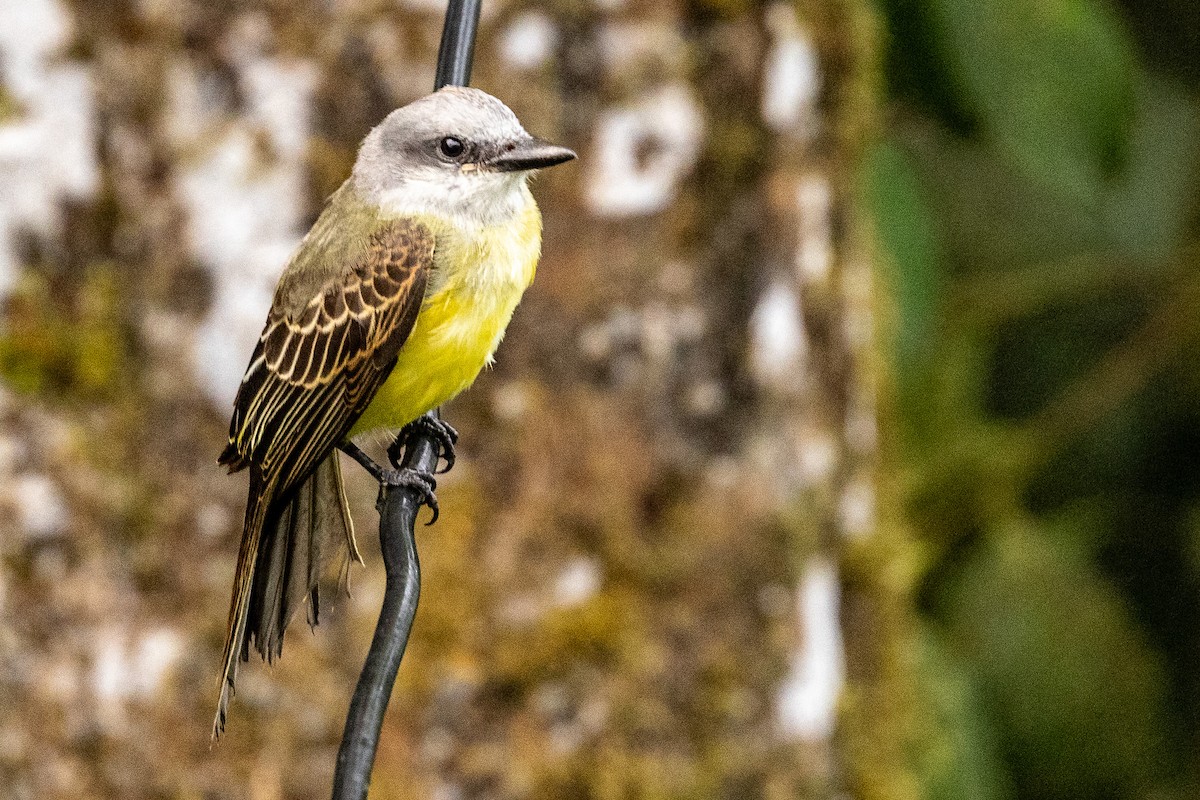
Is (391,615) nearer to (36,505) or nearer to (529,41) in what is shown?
(36,505)

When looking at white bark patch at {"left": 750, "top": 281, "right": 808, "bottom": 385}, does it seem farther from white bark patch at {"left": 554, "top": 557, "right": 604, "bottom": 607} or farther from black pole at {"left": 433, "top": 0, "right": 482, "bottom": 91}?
black pole at {"left": 433, "top": 0, "right": 482, "bottom": 91}

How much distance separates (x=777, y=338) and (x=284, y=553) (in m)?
1.35

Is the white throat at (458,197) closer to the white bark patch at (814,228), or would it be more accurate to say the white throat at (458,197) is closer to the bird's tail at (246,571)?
the bird's tail at (246,571)

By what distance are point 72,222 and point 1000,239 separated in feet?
8.89

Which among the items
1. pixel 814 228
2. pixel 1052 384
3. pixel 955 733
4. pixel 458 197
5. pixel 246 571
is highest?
pixel 1052 384

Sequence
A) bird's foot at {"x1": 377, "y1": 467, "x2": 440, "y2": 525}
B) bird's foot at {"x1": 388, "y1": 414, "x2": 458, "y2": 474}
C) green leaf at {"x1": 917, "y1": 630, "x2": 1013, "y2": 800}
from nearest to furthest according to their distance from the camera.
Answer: bird's foot at {"x1": 377, "y1": 467, "x2": 440, "y2": 525} < bird's foot at {"x1": 388, "y1": 414, "x2": 458, "y2": 474} < green leaf at {"x1": 917, "y1": 630, "x2": 1013, "y2": 800}

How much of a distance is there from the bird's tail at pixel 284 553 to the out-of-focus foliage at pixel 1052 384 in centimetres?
148

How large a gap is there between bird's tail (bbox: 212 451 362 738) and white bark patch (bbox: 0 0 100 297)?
3.06 ft

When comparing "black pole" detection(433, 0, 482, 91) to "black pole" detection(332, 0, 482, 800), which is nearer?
"black pole" detection(332, 0, 482, 800)

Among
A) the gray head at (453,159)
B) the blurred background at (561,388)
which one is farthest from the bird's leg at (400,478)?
the blurred background at (561,388)

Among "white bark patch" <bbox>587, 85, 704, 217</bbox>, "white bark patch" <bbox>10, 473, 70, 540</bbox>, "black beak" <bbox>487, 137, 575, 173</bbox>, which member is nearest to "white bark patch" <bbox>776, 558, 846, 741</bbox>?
"white bark patch" <bbox>587, 85, 704, 217</bbox>

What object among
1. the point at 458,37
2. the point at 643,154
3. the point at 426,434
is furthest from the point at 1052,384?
the point at 458,37

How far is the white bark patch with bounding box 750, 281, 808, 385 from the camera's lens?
3191 millimetres

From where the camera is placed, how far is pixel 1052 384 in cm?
505
